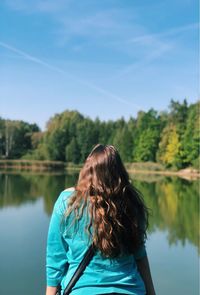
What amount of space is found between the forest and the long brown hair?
116 feet

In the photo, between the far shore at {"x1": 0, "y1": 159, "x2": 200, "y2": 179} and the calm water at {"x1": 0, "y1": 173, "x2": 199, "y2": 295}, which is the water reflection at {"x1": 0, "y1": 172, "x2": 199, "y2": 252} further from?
the far shore at {"x1": 0, "y1": 159, "x2": 200, "y2": 179}

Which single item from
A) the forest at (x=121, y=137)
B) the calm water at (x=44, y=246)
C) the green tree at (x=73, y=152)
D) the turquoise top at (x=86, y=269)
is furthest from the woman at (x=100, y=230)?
the green tree at (x=73, y=152)

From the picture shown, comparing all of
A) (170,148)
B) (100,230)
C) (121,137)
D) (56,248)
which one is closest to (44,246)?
(56,248)

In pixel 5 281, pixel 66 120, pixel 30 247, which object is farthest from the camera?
pixel 66 120

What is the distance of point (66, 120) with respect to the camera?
54.7 meters

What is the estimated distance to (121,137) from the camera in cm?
4803

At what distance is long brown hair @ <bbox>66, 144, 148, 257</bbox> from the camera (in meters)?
1.55

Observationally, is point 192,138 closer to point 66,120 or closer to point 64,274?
point 66,120

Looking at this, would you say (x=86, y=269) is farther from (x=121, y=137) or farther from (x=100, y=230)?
(x=121, y=137)

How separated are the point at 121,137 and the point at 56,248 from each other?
4652cm

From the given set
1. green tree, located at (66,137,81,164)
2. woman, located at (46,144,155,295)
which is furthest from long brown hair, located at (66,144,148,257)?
green tree, located at (66,137,81,164)

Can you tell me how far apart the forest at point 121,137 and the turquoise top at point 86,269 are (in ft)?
116

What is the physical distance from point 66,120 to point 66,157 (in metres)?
6.69

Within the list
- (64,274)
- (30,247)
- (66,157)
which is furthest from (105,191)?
(66,157)
